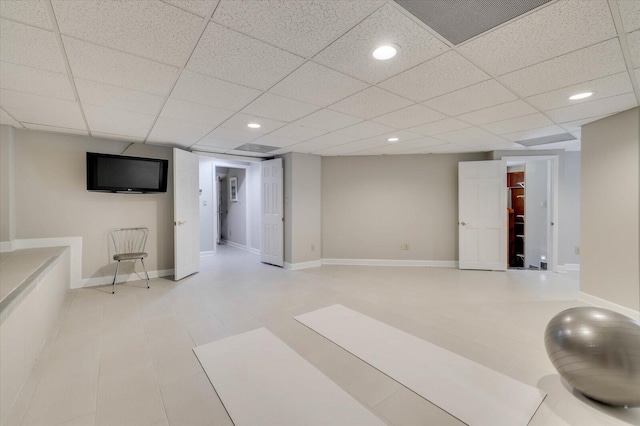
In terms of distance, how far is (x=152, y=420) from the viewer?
1649 mm

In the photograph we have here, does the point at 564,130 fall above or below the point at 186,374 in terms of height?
above

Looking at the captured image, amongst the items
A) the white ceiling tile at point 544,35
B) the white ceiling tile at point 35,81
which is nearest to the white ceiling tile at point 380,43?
the white ceiling tile at point 544,35

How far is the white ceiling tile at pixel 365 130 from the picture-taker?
11.9ft

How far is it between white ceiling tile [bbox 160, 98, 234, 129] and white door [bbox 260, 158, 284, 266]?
2.35m

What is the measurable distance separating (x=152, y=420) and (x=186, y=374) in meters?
0.46

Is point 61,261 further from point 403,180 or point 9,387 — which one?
point 403,180

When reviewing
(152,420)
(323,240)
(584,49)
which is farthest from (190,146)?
(584,49)

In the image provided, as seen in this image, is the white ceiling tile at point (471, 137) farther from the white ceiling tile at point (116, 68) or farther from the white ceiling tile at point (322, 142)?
the white ceiling tile at point (116, 68)

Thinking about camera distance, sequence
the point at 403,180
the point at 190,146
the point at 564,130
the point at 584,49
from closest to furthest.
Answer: the point at 584,49 < the point at 564,130 < the point at 190,146 < the point at 403,180

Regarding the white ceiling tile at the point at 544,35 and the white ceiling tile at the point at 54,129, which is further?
the white ceiling tile at the point at 54,129

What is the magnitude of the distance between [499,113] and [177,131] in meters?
4.14

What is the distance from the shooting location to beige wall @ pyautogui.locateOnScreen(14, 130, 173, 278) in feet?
12.6

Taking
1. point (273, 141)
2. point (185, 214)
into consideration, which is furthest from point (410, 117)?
point (185, 214)

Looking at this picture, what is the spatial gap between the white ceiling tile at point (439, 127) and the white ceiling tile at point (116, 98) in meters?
3.12
